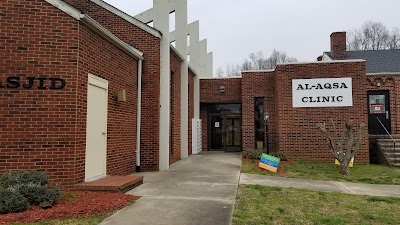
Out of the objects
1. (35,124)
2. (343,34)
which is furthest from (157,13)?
(343,34)

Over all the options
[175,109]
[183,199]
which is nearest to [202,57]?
[175,109]

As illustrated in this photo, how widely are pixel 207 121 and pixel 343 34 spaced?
31.9 feet

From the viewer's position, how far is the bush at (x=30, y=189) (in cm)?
580

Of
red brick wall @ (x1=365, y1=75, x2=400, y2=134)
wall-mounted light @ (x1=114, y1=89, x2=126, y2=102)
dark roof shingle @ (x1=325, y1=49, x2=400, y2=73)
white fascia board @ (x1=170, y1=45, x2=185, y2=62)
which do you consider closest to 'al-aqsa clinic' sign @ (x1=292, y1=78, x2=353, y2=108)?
red brick wall @ (x1=365, y1=75, x2=400, y2=134)

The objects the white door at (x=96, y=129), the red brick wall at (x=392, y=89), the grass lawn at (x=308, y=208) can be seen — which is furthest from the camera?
the red brick wall at (x=392, y=89)

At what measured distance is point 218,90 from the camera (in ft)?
64.7

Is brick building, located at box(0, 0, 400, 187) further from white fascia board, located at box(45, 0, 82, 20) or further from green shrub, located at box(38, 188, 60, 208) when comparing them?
green shrub, located at box(38, 188, 60, 208)

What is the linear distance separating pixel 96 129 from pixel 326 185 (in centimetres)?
632

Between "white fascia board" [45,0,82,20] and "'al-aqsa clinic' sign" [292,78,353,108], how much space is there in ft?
34.4

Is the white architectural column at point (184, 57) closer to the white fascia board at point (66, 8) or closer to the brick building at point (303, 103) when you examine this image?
the brick building at point (303, 103)

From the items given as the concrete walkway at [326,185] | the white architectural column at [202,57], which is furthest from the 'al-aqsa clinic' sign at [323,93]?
the white architectural column at [202,57]

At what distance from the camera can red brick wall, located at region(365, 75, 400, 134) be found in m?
17.0

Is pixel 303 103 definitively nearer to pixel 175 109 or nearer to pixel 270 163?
pixel 270 163

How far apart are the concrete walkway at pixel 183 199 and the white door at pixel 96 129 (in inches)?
47.1
